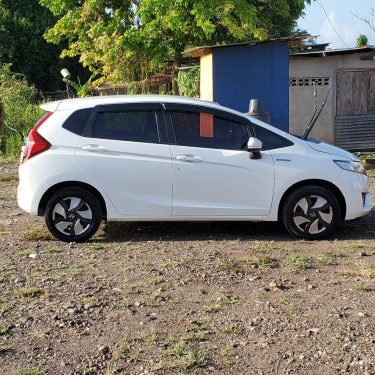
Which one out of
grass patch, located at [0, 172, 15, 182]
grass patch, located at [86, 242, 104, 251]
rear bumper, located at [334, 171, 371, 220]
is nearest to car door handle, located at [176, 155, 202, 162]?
grass patch, located at [86, 242, 104, 251]

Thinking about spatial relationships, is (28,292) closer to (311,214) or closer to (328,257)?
(328,257)

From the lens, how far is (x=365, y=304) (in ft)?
17.2

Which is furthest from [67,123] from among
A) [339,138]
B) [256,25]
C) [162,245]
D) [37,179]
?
[256,25]

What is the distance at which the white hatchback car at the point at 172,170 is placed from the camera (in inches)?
287

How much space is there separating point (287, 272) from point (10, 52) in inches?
1353

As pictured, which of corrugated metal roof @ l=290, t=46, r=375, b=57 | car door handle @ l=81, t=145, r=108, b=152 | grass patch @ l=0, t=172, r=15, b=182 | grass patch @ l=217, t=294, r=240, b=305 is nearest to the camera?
grass patch @ l=217, t=294, r=240, b=305

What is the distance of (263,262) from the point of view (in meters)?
6.48

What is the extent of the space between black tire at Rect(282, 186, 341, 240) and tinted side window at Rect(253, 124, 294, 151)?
0.56 m

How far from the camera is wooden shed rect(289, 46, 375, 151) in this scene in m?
17.2

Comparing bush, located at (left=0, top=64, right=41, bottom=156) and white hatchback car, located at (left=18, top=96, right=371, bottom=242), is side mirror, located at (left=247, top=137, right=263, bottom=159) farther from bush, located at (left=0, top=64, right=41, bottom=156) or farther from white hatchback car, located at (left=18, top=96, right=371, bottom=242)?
bush, located at (left=0, top=64, right=41, bottom=156)

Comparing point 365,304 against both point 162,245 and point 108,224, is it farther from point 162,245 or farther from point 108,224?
point 108,224

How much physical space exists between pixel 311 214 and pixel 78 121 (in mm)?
2871

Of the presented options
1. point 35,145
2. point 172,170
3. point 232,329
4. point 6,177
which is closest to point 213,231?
point 172,170

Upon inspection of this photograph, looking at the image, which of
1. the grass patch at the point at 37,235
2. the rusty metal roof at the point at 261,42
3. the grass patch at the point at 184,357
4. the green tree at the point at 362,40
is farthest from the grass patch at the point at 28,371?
the green tree at the point at 362,40
